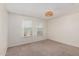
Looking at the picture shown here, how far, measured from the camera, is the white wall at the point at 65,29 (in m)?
3.52

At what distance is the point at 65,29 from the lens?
159 inches

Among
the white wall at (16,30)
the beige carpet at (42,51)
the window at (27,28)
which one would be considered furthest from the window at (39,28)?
the beige carpet at (42,51)

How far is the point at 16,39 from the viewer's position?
149 inches

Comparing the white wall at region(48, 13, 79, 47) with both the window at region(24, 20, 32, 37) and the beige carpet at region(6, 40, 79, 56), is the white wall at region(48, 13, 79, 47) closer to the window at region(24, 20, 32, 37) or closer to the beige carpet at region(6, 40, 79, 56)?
the beige carpet at region(6, 40, 79, 56)

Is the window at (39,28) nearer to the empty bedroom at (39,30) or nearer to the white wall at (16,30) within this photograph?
the empty bedroom at (39,30)

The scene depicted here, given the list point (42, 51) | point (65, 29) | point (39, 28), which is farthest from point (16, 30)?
point (65, 29)

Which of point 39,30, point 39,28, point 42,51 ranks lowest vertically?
point 42,51

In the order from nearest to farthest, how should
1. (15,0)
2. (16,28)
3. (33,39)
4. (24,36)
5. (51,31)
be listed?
(15,0) → (16,28) → (24,36) → (33,39) → (51,31)

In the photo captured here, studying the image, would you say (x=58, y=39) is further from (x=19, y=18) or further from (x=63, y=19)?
(x=19, y=18)

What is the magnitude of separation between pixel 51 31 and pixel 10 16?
3135 millimetres

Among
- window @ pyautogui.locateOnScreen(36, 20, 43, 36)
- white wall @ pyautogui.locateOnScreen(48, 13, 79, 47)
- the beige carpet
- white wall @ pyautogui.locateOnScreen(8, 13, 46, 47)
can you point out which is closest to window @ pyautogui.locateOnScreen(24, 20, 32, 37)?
white wall @ pyautogui.locateOnScreen(8, 13, 46, 47)

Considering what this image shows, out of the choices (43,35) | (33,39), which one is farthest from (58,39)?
(33,39)

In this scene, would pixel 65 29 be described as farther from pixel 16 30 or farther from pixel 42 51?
pixel 16 30

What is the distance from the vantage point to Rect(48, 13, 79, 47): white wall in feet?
11.5
